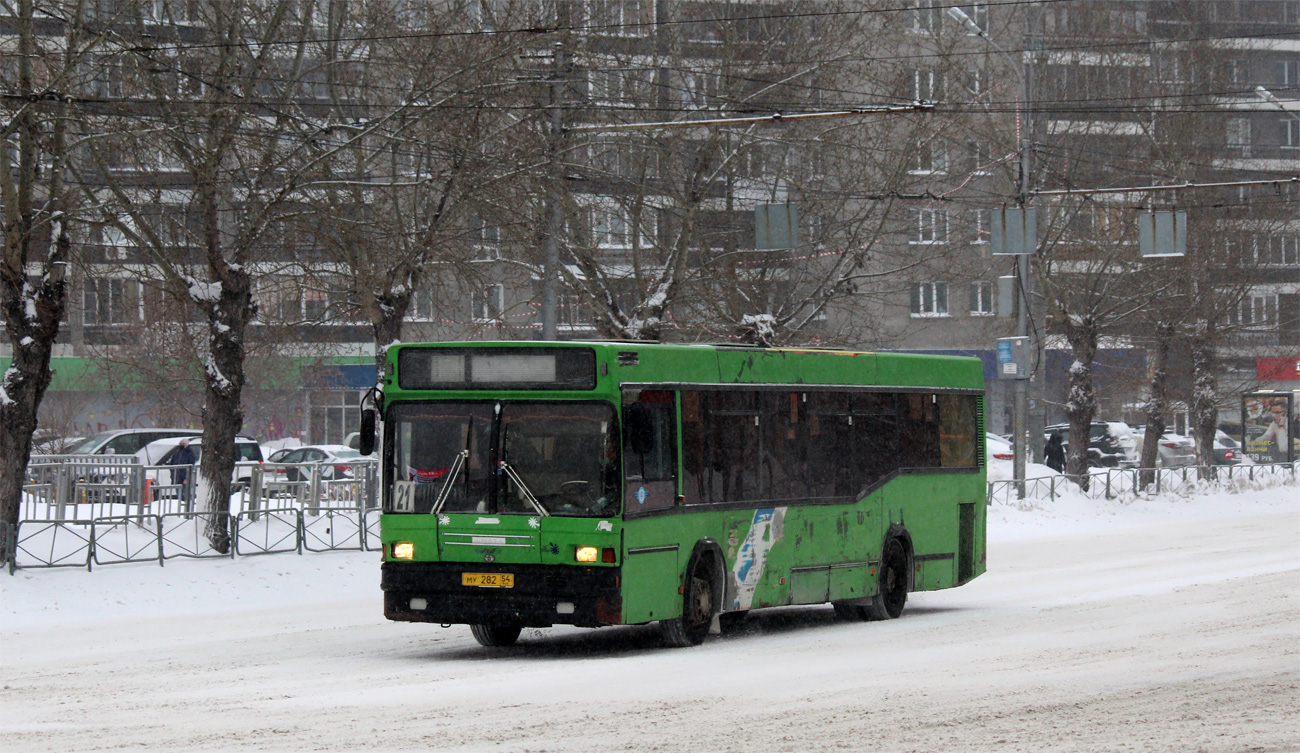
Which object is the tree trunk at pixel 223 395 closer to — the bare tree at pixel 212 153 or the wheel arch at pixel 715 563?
the bare tree at pixel 212 153

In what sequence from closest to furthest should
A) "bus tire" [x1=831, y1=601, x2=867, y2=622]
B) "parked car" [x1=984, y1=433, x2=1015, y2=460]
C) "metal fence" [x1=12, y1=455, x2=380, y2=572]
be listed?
"bus tire" [x1=831, y1=601, x2=867, y2=622], "metal fence" [x1=12, y1=455, x2=380, y2=572], "parked car" [x1=984, y1=433, x2=1015, y2=460]

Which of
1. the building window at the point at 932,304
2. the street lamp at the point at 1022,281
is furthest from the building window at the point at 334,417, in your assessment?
the street lamp at the point at 1022,281

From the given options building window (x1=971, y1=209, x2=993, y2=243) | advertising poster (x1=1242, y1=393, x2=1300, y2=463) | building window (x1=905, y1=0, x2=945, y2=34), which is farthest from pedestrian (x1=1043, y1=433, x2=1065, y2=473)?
building window (x1=905, y1=0, x2=945, y2=34)

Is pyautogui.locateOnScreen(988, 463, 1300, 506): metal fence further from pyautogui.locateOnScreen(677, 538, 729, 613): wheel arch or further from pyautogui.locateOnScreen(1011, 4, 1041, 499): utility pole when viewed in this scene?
pyautogui.locateOnScreen(677, 538, 729, 613): wheel arch

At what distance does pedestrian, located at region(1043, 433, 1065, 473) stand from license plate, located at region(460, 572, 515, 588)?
39.6m

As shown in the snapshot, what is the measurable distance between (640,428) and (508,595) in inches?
62.1

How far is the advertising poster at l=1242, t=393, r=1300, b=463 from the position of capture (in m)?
45.7

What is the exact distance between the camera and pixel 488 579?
1258 centimetres

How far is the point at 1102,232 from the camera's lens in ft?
133

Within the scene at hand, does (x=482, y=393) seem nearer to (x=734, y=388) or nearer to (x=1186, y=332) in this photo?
(x=734, y=388)

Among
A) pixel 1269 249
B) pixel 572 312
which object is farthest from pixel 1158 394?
pixel 572 312

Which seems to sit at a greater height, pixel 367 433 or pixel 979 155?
pixel 979 155

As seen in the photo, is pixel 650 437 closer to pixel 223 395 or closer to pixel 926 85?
pixel 223 395

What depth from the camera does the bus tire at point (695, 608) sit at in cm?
1332
